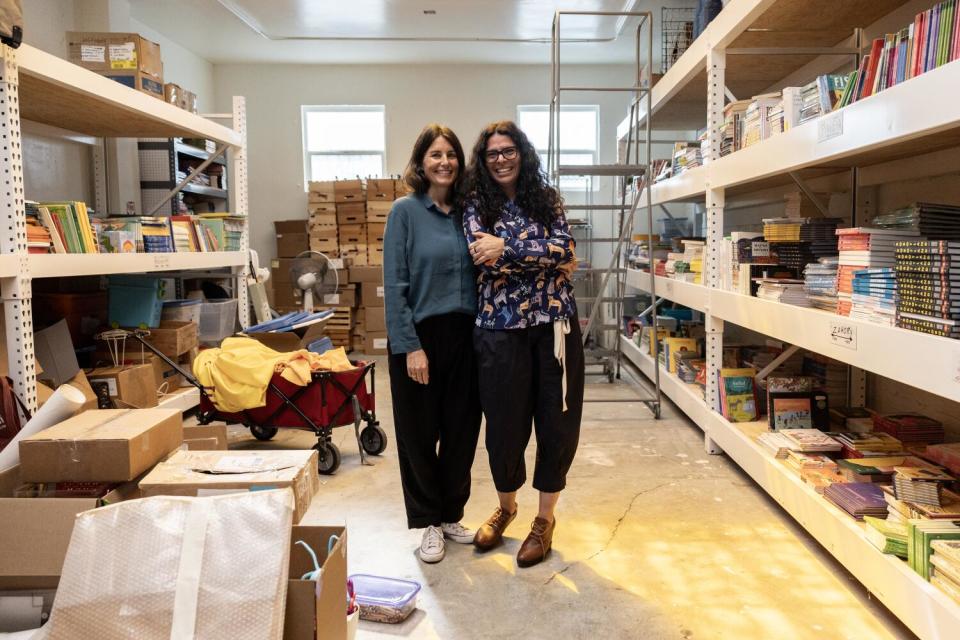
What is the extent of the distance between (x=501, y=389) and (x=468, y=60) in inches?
269

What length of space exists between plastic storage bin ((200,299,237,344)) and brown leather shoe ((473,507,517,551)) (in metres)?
3.18

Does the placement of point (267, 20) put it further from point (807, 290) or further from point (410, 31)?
point (807, 290)

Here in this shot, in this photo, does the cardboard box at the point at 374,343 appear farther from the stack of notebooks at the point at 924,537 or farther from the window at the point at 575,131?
the stack of notebooks at the point at 924,537

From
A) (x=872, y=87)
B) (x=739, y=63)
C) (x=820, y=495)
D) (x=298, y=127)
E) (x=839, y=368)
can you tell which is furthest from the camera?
(x=298, y=127)

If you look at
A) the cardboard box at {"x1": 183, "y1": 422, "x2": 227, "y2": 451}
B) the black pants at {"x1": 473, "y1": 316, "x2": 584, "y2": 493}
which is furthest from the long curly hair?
the cardboard box at {"x1": 183, "y1": 422, "x2": 227, "y2": 451}

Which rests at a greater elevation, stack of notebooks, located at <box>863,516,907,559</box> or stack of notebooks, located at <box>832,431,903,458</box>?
stack of notebooks, located at <box>832,431,903,458</box>

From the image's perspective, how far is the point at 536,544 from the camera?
8.55ft

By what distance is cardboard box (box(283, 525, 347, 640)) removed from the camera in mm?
1502

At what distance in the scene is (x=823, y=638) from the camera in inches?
82.0

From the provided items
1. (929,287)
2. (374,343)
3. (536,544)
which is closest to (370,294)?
(374,343)

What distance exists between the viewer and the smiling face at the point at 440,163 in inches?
97.2

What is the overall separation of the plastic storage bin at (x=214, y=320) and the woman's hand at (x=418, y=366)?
10.4 ft

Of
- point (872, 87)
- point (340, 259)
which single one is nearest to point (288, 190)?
point (340, 259)

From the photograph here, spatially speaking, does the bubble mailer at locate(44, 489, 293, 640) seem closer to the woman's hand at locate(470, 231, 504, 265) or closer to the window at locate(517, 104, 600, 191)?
the woman's hand at locate(470, 231, 504, 265)
